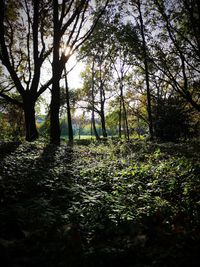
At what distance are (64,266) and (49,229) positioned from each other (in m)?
0.87

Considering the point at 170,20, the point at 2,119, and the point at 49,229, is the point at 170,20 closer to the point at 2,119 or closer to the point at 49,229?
the point at 49,229

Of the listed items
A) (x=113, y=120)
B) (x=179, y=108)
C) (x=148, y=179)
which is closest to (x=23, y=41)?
(x=179, y=108)

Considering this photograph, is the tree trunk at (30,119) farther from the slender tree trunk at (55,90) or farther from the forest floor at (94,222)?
the forest floor at (94,222)

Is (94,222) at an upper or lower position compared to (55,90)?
lower

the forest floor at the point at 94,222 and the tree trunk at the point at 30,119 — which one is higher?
the tree trunk at the point at 30,119

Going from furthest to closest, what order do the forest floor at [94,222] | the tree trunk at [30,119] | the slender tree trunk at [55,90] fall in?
the tree trunk at [30,119], the slender tree trunk at [55,90], the forest floor at [94,222]

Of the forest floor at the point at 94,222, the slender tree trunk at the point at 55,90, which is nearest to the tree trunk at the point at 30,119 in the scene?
the slender tree trunk at the point at 55,90

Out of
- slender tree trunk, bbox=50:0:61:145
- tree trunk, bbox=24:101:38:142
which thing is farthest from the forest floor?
tree trunk, bbox=24:101:38:142

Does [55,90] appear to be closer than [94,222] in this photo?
No

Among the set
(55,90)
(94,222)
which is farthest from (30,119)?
(94,222)

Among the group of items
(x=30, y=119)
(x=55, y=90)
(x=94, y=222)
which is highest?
(x=55, y=90)

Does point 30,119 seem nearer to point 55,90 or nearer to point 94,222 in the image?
point 55,90

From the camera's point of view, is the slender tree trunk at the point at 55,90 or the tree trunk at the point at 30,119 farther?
the tree trunk at the point at 30,119

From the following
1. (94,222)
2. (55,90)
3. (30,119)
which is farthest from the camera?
(30,119)
